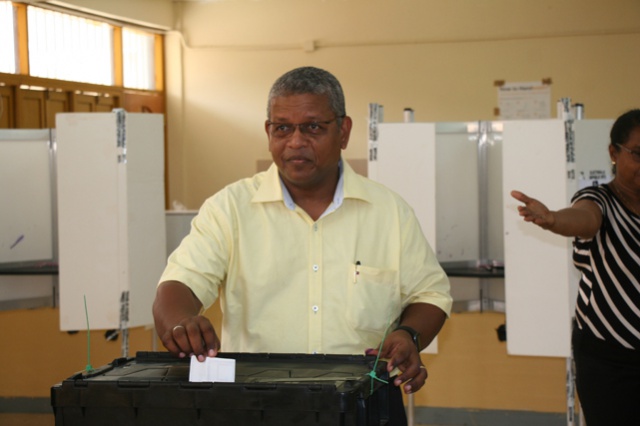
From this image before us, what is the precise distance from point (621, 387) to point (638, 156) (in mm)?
598

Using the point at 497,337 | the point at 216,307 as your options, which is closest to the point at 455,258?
the point at 497,337

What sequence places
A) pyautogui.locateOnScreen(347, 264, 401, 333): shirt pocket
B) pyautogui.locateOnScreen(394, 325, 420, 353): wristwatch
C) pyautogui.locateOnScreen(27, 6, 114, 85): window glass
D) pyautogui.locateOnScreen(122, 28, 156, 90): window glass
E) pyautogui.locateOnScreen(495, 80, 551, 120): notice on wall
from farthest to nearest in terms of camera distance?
1. pyautogui.locateOnScreen(122, 28, 156, 90): window glass
2. pyautogui.locateOnScreen(495, 80, 551, 120): notice on wall
3. pyautogui.locateOnScreen(27, 6, 114, 85): window glass
4. pyautogui.locateOnScreen(347, 264, 401, 333): shirt pocket
5. pyautogui.locateOnScreen(394, 325, 420, 353): wristwatch

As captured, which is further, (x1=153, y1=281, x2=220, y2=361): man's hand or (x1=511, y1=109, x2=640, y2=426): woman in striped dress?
(x1=511, y1=109, x2=640, y2=426): woman in striped dress

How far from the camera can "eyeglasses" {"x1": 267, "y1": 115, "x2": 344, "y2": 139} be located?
1.62 meters

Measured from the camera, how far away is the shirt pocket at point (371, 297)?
64.9 inches

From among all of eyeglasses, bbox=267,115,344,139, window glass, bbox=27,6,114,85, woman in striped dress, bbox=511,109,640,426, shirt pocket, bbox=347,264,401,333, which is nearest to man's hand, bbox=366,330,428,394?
shirt pocket, bbox=347,264,401,333

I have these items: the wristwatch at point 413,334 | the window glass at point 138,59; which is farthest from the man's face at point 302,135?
the window glass at point 138,59

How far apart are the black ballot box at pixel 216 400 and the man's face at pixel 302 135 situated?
0.48 metres

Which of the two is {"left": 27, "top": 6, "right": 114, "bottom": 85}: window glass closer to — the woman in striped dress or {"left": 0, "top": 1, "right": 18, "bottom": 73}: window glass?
{"left": 0, "top": 1, "right": 18, "bottom": 73}: window glass

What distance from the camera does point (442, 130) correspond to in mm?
4281

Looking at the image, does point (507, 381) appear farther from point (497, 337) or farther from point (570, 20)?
point (570, 20)

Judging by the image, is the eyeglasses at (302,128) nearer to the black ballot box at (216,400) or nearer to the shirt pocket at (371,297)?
the shirt pocket at (371,297)

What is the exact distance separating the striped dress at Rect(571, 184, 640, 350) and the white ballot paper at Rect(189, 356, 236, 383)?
125 centimetres

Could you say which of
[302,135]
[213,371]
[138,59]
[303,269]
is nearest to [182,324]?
[213,371]
